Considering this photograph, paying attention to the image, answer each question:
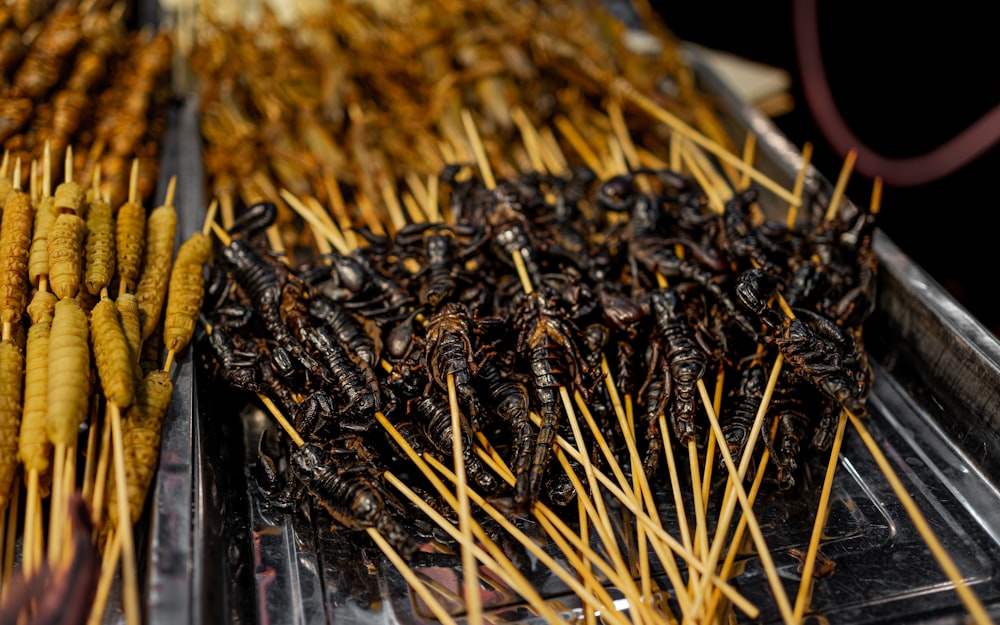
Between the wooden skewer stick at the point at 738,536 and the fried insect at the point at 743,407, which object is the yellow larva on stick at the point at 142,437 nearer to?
the wooden skewer stick at the point at 738,536

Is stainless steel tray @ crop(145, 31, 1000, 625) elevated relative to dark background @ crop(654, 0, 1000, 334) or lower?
lower

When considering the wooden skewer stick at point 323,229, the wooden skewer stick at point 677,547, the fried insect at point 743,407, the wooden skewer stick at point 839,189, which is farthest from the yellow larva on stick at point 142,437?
the wooden skewer stick at point 839,189

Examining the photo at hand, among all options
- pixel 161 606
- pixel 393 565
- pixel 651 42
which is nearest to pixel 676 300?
pixel 393 565

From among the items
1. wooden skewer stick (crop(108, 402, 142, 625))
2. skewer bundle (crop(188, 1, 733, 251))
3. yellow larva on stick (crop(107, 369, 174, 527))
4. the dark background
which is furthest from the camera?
the dark background

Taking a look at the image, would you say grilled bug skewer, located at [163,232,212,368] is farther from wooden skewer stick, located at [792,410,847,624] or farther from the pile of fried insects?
wooden skewer stick, located at [792,410,847,624]

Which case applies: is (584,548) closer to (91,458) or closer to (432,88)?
(91,458)

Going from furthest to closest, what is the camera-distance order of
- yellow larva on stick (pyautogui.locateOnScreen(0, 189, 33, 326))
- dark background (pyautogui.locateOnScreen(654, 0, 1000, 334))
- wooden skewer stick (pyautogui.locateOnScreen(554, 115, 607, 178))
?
dark background (pyautogui.locateOnScreen(654, 0, 1000, 334))
wooden skewer stick (pyautogui.locateOnScreen(554, 115, 607, 178))
yellow larva on stick (pyautogui.locateOnScreen(0, 189, 33, 326))

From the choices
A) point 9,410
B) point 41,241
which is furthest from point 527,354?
point 41,241

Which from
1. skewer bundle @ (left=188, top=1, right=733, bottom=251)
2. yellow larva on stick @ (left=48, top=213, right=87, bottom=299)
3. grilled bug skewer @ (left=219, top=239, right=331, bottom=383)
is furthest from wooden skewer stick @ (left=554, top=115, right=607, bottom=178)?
yellow larva on stick @ (left=48, top=213, right=87, bottom=299)
